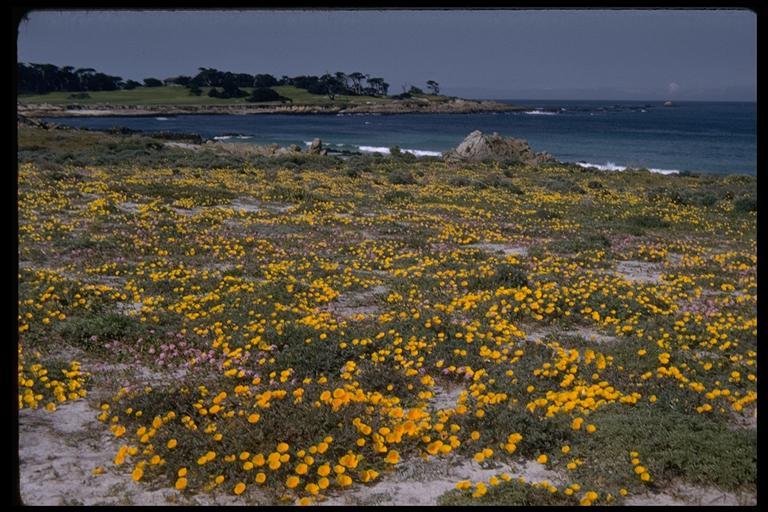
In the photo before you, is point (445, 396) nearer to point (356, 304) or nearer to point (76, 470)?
point (356, 304)

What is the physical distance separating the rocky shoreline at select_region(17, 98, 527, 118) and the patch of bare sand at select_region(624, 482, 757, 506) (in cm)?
14753

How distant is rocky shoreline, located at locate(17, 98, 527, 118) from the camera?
138m

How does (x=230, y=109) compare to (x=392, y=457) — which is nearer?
(x=392, y=457)

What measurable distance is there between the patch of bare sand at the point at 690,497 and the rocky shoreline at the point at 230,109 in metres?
148

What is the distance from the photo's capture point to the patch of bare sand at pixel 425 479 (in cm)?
448

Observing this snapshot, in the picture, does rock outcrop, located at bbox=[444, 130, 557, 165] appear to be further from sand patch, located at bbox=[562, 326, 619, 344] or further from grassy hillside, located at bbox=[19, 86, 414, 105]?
grassy hillside, located at bbox=[19, 86, 414, 105]

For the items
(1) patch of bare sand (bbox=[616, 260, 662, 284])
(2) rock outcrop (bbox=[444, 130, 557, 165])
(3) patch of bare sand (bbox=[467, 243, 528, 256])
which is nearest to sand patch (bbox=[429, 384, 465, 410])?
(1) patch of bare sand (bbox=[616, 260, 662, 284])

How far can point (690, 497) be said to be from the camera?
4.45 metres

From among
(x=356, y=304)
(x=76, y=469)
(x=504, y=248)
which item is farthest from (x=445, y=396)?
(x=504, y=248)

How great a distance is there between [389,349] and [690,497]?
3.90m

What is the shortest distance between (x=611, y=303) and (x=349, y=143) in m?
77.0

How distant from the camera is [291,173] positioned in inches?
1238

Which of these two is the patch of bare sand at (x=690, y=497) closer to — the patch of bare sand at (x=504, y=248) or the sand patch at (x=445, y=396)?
the sand patch at (x=445, y=396)

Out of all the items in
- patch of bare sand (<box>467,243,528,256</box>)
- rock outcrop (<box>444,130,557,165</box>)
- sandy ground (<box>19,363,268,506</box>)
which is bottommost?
sandy ground (<box>19,363,268,506</box>)
